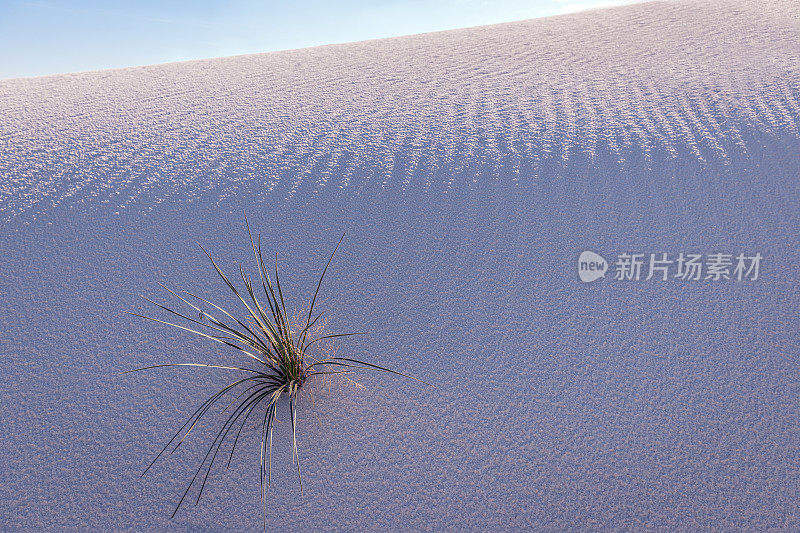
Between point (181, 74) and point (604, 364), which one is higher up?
point (181, 74)

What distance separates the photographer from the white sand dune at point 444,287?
1396 mm

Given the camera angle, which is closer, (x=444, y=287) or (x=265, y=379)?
(x=265, y=379)

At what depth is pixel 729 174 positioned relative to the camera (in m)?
2.40

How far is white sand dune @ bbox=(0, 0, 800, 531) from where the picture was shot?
1.40 m

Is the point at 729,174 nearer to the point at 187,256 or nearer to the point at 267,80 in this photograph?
the point at 187,256

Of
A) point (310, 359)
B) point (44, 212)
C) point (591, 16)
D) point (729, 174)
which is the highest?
point (591, 16)

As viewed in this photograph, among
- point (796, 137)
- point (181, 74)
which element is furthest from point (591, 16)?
point (181, 74)

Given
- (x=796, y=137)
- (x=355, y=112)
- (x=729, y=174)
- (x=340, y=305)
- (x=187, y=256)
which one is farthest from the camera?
(x=355, y=112)

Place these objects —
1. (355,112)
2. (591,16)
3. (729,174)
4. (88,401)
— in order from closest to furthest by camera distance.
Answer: (88,401) < (729,174) < (355,112) < (591,16)

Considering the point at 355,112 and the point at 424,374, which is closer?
the point at 424,374

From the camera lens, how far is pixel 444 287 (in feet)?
6.42

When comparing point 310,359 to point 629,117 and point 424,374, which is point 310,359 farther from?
point 629,117

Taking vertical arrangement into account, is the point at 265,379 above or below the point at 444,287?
below

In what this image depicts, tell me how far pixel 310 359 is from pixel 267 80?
2839 millimetres
